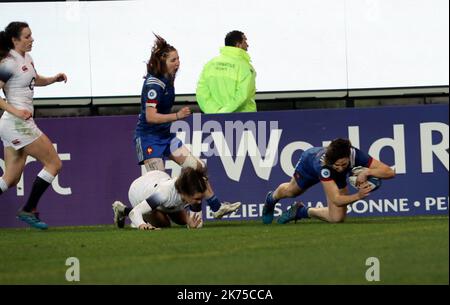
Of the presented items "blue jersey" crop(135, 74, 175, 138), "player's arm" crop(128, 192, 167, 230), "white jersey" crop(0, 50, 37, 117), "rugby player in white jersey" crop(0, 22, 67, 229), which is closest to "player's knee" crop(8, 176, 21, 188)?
"rugby player in white jersey" crop(0, 22, 67, 229)

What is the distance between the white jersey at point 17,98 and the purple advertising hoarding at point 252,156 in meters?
1.00

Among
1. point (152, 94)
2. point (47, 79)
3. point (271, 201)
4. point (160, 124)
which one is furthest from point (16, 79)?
point (271, 201)

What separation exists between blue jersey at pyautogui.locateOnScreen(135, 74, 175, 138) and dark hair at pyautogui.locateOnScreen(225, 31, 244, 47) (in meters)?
1.53

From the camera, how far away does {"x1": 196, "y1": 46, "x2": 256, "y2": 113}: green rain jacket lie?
15086 mm

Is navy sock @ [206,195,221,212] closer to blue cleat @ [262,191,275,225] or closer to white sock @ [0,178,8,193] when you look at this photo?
blue cleat @ [262,191,275,225]

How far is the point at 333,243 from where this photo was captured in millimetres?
11297

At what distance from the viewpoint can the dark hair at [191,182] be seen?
12.7 meters

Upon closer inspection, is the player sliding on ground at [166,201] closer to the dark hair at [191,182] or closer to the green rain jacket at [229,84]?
the dark hair at [191,182]

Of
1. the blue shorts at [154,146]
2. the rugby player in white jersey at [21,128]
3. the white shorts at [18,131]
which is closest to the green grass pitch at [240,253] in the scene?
the rugby player in white jersey at [21,128]
